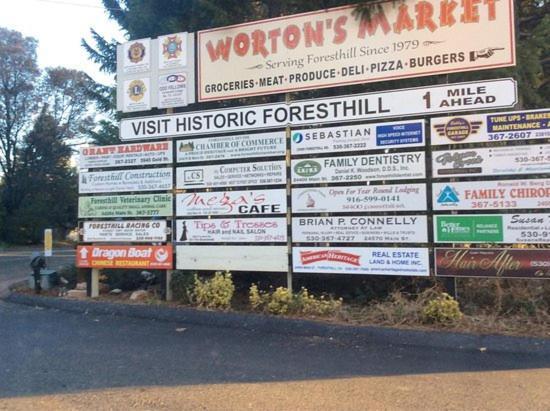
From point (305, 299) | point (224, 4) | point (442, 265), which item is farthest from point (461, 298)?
point (224, 4)

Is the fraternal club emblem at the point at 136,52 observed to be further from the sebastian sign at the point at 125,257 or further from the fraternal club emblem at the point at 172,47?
the sebastian sign at the point at 125,257

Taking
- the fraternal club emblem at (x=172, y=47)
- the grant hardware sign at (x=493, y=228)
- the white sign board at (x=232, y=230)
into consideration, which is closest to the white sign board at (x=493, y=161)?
the grant hardware sign at (x=493, y=228)

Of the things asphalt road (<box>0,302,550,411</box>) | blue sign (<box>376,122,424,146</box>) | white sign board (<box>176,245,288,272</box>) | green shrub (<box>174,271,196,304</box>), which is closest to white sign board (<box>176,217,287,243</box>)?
white sign board (<box>176,245,288,272</box>)

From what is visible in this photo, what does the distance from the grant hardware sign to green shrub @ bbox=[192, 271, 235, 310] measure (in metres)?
3.27

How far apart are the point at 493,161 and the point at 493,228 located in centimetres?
92

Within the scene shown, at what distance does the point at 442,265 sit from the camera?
8562 mm

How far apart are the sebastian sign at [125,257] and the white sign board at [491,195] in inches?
181

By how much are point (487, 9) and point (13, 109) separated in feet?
151

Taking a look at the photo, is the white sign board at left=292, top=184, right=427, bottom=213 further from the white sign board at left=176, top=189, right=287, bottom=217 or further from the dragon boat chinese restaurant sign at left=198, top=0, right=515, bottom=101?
the dragon boat chinese restaurant sign at left=198, top=0, right=515, bottom=101

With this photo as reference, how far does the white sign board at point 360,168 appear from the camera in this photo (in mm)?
8836

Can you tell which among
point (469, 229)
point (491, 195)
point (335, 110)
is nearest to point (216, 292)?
point (335, 110)

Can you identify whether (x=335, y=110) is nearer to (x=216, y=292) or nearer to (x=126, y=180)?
(x=216, y=292)

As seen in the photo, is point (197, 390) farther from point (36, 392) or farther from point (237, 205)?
point (237, 205)

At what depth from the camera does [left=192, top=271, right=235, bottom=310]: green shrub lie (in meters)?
9.50
